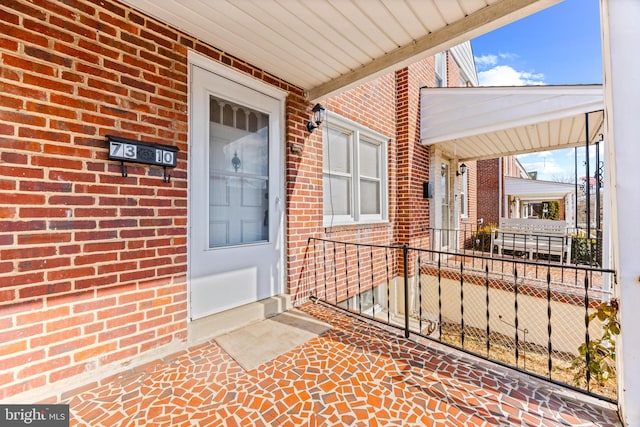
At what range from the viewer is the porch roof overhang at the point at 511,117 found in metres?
3.77

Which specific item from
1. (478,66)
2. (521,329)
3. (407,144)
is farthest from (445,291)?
(478,66)

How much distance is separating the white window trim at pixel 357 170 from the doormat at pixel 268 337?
53.1 inches

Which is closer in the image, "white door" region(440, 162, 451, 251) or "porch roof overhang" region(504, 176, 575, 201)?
"white door" region(440, 162, 451, 251)

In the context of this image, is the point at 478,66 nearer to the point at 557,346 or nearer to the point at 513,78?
the point at 557,346

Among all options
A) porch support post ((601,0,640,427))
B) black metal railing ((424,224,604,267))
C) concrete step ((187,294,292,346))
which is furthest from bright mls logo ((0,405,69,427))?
black metal railing ((424,224,604,267))

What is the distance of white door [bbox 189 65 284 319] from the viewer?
7.59 feet

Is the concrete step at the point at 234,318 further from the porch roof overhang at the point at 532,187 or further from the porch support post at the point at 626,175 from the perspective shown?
the porch roof overhang at the point at 532,187

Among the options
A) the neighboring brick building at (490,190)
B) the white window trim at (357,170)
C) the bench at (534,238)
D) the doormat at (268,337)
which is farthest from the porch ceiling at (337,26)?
the neighboring brick building at (490,190)

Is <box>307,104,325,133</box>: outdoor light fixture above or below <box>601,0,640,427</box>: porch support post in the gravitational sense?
above

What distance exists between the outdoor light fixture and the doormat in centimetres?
221

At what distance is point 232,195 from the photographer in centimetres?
262

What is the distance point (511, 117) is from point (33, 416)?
19.6 ft

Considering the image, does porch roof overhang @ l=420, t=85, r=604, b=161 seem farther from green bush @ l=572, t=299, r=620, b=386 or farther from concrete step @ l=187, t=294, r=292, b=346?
concrete step @ l=187, t=294, r=292, b=346

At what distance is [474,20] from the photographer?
194 centimetres
